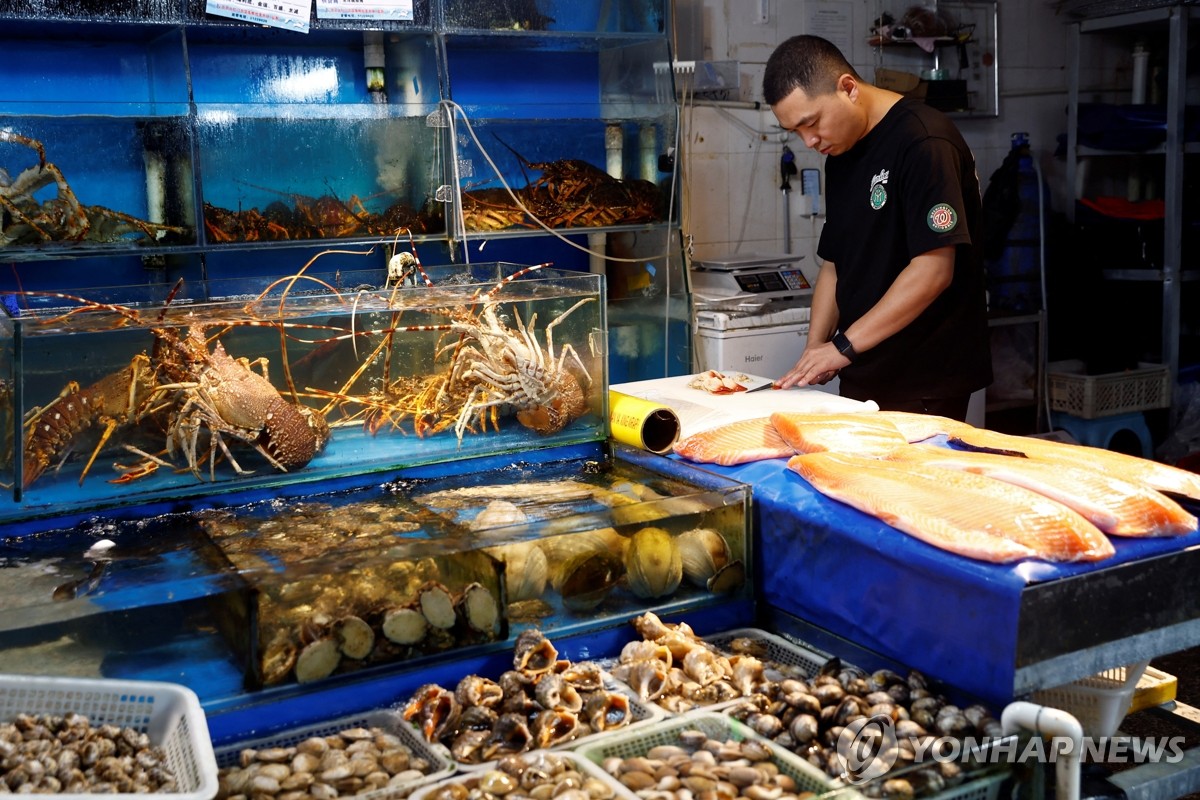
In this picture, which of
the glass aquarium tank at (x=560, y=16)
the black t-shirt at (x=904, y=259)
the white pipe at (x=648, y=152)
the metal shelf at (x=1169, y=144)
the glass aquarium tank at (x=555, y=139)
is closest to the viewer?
the black t-shirt at (x=904, y=259)

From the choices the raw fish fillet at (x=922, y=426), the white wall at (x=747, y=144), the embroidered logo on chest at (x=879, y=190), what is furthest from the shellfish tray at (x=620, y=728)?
the white wall at (x=747, y=144)

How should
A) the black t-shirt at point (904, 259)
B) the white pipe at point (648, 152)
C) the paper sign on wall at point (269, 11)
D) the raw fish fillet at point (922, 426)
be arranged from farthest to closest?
the white pipe at point (648, 152), the paper sign on wall at point (269, 11), the black t-shirt at point (904, 259), the raw fish fillet at point (922, 426)

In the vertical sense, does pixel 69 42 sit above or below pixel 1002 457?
above

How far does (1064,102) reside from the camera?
6.57 metres

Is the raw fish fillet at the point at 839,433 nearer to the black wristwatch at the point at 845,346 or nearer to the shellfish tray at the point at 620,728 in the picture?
the shellfish tray at the point at 620,728

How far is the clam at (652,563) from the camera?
6.87 ft

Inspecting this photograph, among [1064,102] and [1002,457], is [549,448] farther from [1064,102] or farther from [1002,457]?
[1064,102]

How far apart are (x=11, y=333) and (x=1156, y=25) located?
602 cm

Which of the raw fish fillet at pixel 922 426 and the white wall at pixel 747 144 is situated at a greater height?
the white wall at pixel 747 144

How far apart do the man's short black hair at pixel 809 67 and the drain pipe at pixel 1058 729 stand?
2.21 m

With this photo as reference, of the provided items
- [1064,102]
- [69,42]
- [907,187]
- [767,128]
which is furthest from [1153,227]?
[69,42]

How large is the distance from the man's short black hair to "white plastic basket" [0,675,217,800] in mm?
2580

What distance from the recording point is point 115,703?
1.60 m

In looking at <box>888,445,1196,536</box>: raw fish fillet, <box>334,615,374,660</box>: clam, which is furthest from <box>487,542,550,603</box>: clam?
<box>888,445,1196,536</box>: raw fish fillet
